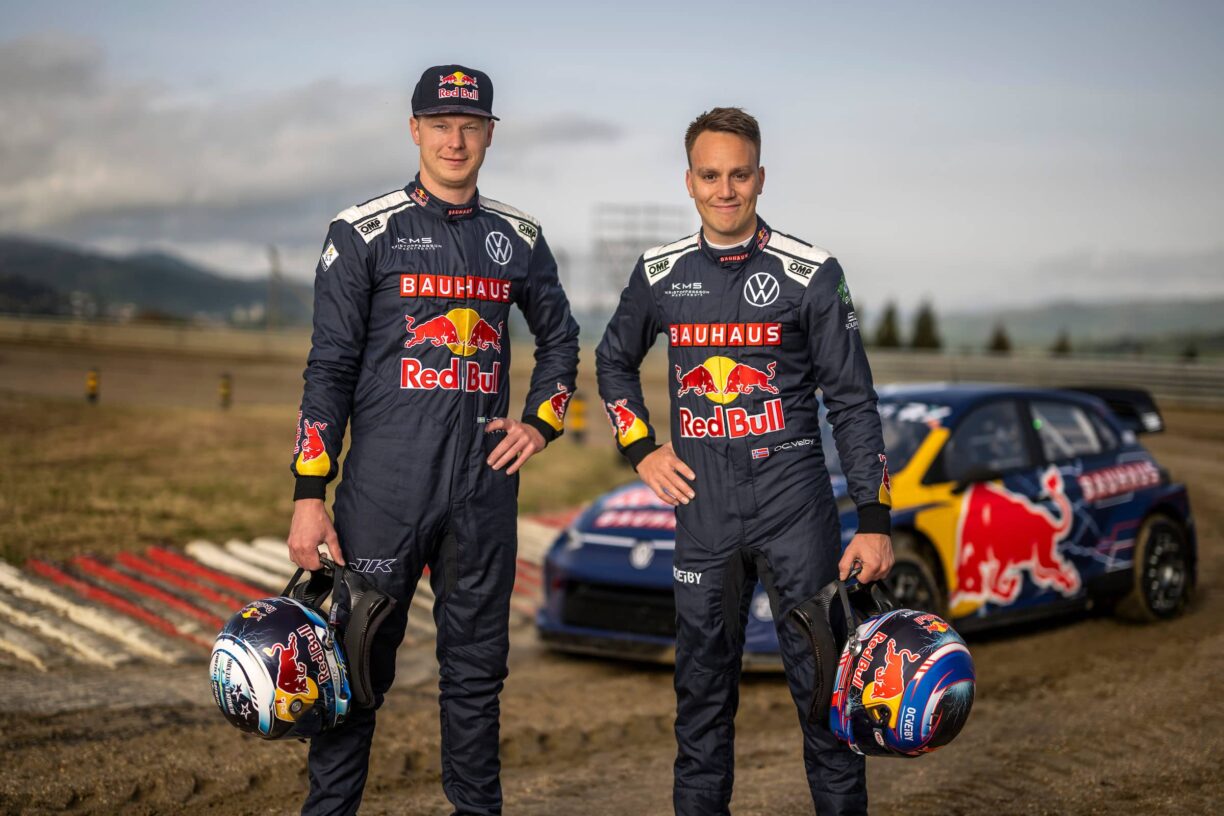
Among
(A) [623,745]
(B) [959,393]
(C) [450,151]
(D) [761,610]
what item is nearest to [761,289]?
(C) [450,151]

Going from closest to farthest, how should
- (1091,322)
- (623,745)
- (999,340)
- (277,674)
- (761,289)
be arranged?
(277,674) → (761,289) → (623,745) → (1091,322) → (999,340)

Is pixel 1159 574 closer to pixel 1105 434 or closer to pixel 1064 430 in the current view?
pixel 1105 434

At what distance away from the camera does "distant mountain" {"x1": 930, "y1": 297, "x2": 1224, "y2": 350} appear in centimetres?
3747

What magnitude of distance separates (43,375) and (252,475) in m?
13.5

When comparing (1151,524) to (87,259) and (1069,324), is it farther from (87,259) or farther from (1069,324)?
(87,259)

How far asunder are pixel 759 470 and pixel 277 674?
146 centimetres

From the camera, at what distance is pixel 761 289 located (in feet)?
11.4

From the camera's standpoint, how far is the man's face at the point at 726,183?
3434mm

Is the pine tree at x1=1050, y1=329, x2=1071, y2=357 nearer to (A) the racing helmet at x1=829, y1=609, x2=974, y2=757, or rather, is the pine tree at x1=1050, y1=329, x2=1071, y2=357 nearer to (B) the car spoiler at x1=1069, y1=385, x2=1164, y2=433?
(B) the car spoiler at x1=1069, y1=385, x2=1164, y2=433

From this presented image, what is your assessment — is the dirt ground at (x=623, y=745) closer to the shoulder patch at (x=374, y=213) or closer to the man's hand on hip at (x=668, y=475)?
the man's hand on hip at (x=668, y=475)

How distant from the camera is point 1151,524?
7.39 meters

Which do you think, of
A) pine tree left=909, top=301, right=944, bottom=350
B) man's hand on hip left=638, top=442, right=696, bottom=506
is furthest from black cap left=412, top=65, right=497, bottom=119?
pine tree left=909, top=301, right=944, bottom=350

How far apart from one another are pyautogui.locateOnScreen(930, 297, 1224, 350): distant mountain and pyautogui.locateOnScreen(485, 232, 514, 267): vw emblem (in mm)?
35669

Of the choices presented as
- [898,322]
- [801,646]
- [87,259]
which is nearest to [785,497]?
[801,646]
